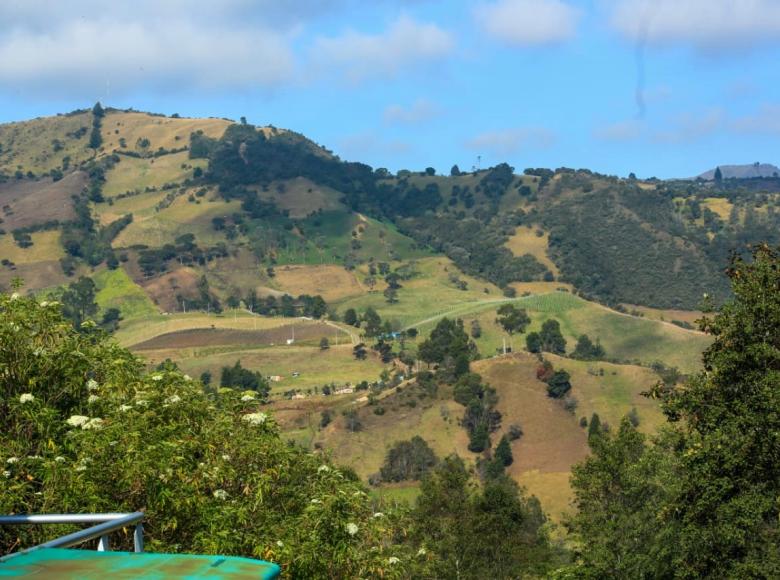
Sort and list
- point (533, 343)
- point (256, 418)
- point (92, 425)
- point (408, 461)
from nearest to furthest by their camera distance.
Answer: point (92, 425) < point (256, 418) < point (408, 461) < point (533, 343)

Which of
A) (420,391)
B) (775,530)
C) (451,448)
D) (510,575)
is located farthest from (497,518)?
Answer: (420,391)

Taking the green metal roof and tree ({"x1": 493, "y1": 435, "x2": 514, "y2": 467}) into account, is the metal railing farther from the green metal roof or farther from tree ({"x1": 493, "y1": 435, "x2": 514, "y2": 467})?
tree ({"x1": 493, "y1": 435, "x2": 514, "y2": 467})

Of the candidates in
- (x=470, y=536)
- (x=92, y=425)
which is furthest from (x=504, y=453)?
(x=92, y=425)

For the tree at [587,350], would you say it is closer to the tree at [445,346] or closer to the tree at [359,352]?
the tree at [445,346]

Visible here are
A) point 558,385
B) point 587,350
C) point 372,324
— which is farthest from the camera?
point 372,324

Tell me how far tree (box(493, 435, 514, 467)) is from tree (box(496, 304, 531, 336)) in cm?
5488

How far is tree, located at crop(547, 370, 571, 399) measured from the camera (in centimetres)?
13312

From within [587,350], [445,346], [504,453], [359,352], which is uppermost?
[445,346]

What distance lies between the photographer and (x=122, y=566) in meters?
7.23

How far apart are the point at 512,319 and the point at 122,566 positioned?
16933 cm

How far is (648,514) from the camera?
118 ft

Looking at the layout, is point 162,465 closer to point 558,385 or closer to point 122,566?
point 122,566

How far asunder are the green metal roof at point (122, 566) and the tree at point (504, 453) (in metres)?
113

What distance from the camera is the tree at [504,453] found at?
119875 mm
